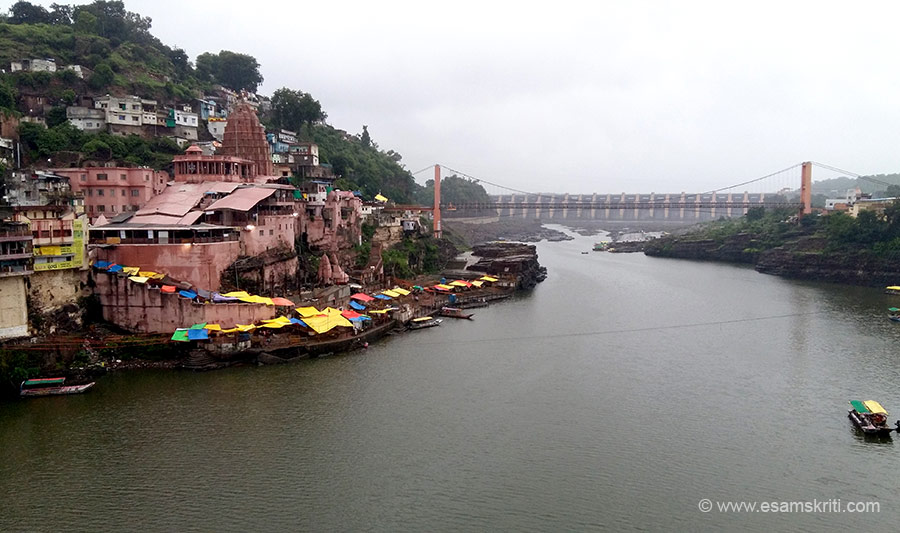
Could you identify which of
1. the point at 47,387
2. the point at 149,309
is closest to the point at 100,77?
the point at 149,309

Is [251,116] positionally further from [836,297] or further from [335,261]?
[836,297]

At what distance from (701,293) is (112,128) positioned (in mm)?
28744

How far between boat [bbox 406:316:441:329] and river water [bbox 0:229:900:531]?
154cm

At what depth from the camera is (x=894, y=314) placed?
24.1m

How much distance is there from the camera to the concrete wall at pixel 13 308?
14.6 m

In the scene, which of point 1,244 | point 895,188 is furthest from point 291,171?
point 895,188

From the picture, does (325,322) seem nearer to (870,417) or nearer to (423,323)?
(423,323)

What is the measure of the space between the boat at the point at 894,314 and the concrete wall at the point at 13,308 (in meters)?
28.1

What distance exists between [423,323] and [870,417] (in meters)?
13.2

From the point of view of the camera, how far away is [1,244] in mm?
14562

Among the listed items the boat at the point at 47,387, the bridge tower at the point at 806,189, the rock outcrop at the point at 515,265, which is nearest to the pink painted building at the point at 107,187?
the boat at the point at 47,387

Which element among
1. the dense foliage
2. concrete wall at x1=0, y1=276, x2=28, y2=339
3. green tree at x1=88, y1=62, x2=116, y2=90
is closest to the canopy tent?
concrete wall at x1=0, y1=276, x2=28, y2=339

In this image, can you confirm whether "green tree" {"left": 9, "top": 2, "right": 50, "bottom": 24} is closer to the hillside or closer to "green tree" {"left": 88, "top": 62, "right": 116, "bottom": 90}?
the hillside

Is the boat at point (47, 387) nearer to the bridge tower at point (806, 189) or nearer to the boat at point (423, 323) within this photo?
the boat at point (423, 323)
